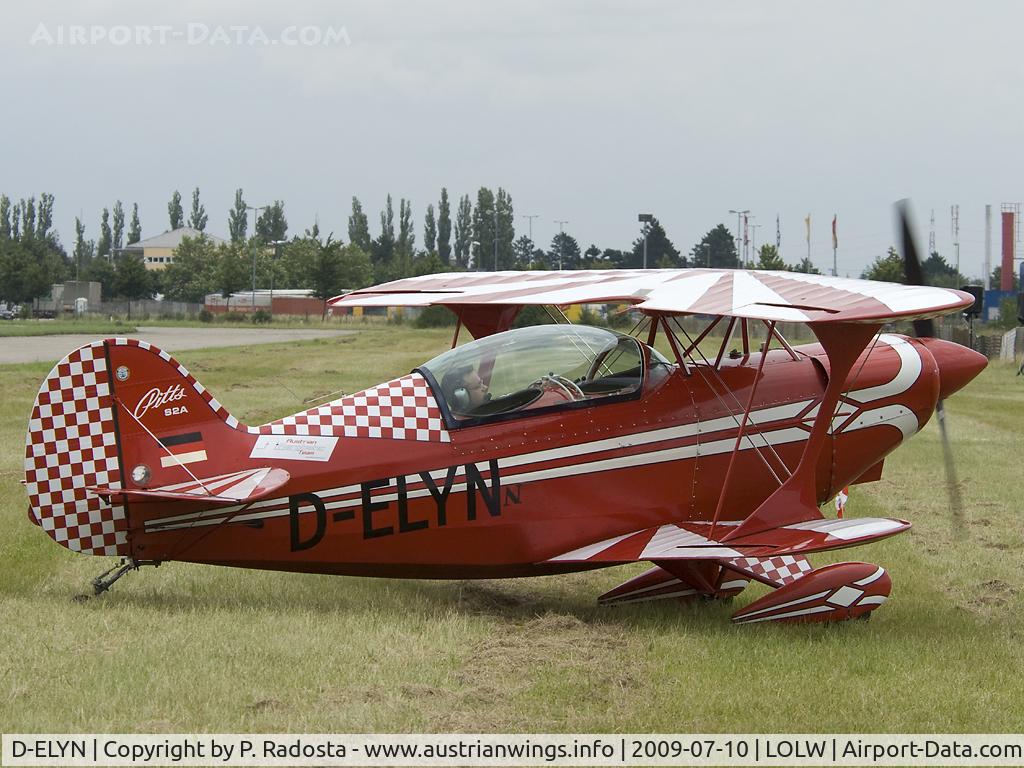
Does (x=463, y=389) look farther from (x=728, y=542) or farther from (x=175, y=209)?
(x=175, y=209)

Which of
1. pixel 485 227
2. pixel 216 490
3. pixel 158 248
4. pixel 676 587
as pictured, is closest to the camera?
pixel 216 490

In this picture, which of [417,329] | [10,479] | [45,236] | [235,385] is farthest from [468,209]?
[10,479]

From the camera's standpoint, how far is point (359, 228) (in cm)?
14038

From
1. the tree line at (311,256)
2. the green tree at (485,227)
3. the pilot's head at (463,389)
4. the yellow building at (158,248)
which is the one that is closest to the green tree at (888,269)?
the tree line at (311,256)

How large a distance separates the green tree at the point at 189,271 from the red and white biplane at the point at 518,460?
104513 mm

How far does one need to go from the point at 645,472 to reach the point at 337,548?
2058 mm

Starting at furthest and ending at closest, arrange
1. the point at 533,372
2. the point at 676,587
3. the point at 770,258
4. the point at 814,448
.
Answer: the point at 770,258, the point at 676,587, the point at 533,372, the point at 814,448

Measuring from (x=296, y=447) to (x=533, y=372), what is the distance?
63.8 inches

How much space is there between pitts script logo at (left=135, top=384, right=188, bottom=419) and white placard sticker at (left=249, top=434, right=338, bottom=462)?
1.75ft

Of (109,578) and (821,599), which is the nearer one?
(821,599)

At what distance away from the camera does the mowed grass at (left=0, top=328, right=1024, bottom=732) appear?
534 centimetres

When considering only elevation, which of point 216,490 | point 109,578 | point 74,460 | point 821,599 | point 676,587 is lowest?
point 676,587

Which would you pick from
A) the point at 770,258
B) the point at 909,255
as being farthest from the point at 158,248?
the point at 909,255

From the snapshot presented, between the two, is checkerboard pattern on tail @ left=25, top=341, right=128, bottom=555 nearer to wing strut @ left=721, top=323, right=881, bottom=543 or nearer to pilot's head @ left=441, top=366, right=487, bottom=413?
pilot's head @ left=441, top=366, right=487, bottom=413
